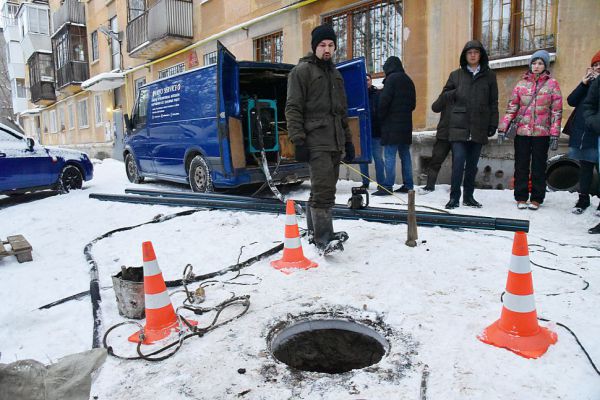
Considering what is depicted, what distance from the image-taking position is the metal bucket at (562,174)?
6695 millimetres

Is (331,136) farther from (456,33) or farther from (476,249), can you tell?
(456,33)

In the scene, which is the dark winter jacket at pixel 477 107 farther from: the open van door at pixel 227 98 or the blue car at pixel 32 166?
the blue car at pixel 32 166

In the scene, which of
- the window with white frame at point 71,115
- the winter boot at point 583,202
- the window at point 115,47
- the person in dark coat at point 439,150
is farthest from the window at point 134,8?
the winter boot at point 583,202

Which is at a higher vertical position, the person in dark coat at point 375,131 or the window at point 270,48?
the window at point 270,48

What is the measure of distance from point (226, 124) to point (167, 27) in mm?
10506

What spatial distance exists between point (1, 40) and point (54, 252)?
5343cm

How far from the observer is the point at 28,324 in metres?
3.03

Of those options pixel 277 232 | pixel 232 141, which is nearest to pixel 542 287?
pixel 277 232

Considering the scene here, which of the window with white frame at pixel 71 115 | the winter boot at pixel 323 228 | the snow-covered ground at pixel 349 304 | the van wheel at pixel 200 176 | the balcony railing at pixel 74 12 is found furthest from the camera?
the window with white frame at pixel 71 115

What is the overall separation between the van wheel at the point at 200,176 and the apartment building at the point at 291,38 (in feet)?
14.3

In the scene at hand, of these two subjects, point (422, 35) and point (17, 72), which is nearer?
point (422, 35)

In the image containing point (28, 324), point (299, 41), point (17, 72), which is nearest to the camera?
point (28, 324)

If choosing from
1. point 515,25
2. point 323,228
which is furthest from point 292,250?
point 515,25

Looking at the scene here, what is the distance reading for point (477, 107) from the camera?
5680 millimetres
